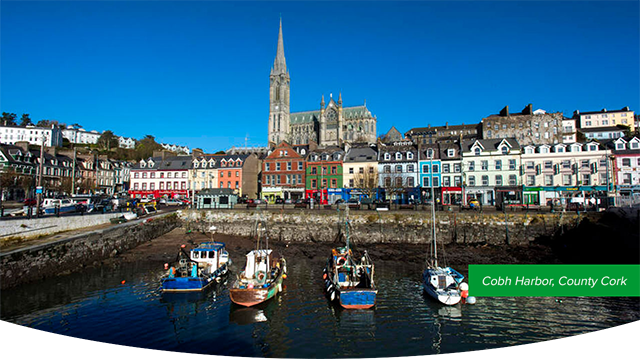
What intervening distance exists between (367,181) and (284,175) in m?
17.3

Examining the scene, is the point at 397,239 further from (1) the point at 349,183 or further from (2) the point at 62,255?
(2) the point at 62,255

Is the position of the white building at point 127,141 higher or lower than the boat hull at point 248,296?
→ higher

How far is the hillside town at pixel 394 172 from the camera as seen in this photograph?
1954 inches

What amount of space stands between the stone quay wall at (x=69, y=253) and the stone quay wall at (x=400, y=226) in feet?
35.2

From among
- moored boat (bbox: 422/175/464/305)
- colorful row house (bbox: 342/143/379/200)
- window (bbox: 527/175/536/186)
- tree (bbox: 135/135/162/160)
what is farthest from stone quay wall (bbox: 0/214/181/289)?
tree (bbox: 135/135/162/160)

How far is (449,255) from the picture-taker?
3033 cm

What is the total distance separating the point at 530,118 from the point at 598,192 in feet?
126

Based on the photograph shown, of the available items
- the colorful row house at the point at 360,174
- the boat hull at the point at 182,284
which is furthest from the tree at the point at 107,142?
the boat hull at the point at 182,284

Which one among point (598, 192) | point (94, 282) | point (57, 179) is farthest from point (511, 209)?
point (57, 179)

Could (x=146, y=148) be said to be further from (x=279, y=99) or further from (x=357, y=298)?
(x=357, y=298)

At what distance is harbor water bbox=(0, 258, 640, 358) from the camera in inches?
536

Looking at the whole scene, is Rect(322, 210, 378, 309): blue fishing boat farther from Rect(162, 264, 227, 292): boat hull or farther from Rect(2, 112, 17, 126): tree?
Rect(2, 112, 17, 126): tree

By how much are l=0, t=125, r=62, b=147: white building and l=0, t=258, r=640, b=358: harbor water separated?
446 ft

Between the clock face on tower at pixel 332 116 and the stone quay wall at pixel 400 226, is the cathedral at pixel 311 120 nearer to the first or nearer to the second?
the clock face on tower at pixel 332 116
